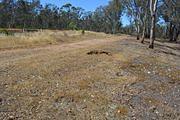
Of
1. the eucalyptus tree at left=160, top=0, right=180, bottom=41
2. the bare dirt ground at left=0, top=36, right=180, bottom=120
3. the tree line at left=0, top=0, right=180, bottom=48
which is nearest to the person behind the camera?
the bare dirt ground at left=0, top=36, right=180, bottom=120

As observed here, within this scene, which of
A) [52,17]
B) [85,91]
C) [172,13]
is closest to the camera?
[85,91]

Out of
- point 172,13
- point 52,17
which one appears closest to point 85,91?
point 172,13

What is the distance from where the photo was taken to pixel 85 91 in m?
10.7

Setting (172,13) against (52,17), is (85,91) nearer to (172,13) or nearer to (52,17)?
(172,13)

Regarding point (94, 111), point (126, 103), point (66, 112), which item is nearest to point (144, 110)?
point (126, 103)

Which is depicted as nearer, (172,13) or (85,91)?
(85,91)

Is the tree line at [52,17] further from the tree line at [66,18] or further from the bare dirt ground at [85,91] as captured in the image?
the bare dirt ground at [85,91]

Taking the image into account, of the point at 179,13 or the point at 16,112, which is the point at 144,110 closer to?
the point at 16,112

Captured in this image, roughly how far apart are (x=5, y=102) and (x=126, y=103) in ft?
10.2

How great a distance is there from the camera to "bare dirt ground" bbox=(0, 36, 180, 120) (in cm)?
905

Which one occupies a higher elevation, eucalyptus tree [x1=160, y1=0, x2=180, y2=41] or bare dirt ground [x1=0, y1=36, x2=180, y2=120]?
eucalyptus tree [x1=160, y1=0, x2=180, y2=41]

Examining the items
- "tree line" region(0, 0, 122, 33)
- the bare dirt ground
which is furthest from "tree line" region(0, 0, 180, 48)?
the bare dirt ground

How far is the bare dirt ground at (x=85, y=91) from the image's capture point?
29.7ft

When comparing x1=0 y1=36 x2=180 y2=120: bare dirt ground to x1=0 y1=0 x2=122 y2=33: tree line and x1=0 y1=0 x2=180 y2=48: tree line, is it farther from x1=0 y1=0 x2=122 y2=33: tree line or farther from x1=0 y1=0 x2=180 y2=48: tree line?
x1=0 y1=0 x2=122 y2=33: tree line
